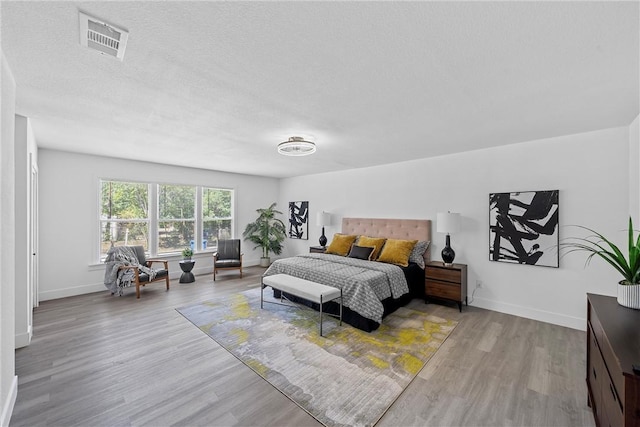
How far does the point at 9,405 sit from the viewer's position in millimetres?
1909

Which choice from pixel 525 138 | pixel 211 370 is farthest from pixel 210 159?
pixel 525 138

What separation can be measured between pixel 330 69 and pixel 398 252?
3.41 m

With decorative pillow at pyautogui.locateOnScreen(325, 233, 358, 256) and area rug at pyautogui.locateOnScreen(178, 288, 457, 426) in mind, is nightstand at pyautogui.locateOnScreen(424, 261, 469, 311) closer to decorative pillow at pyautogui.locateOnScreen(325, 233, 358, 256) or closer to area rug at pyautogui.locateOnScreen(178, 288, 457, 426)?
area rug at pyautogui.locateOnScreen(178, 288, 457, 426)

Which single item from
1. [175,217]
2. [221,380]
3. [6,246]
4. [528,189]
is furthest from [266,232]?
[528,189]

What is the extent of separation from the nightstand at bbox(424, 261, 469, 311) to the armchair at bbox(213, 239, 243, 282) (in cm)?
396

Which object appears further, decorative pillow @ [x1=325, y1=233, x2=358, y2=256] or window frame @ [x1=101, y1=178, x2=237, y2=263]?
decorative pillow @ [x1=325, y1=233, x2=358, y2=256]

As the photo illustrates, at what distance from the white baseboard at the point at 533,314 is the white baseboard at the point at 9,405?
5.21m

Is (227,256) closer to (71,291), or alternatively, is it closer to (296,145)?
(71,291)

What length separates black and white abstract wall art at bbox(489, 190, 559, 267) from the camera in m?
3.54

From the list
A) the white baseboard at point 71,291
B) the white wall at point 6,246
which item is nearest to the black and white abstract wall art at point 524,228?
the white wall at point 6,246

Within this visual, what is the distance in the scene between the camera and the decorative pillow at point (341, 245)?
17.7 ft

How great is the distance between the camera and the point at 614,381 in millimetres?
1281

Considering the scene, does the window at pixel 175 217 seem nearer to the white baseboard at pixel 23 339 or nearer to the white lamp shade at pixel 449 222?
the white baseboard at pixel 23 339

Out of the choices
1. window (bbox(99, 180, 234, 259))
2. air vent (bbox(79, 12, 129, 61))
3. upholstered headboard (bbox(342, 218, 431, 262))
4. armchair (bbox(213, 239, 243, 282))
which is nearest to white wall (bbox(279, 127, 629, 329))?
upholstered headboard (bbox(342, 218, 431, 262))
